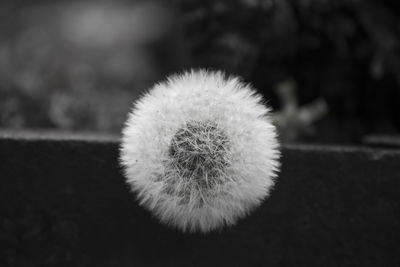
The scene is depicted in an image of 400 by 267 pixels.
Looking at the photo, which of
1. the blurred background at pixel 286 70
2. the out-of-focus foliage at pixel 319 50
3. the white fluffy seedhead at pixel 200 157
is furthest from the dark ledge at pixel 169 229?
the out-of-focus foliage at pixel 319 50

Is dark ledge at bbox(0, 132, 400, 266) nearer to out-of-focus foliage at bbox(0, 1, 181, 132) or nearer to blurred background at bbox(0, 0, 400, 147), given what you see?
blurred background at bbox(0, 0, 400, 147)

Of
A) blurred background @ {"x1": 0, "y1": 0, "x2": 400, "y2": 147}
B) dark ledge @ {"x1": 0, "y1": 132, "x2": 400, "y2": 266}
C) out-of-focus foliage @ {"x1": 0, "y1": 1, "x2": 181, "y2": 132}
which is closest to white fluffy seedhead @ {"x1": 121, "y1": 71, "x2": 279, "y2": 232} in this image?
dark ledge @ {"x1": 0, "y1": 132, "x2": 400, "y2": 266}

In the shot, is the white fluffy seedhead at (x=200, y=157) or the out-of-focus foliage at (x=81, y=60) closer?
the white fluffy seedhead at (x=200, y=157)

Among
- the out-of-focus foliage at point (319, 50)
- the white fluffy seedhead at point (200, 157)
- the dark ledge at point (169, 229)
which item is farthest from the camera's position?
the out-of-focus foliage at point (319, 50)

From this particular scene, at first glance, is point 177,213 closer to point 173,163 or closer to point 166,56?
point 173,163

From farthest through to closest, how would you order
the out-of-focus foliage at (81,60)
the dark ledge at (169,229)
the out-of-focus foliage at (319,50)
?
the out-of-focus foliage at (81,60) → the out-of-focus foliage at (319,50) → the dark ledge at (169,229)

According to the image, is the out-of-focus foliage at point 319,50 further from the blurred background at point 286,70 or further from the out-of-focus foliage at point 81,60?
the out-of-focus foliage at point 81,60

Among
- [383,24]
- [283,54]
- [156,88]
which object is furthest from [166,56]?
[156,88]
